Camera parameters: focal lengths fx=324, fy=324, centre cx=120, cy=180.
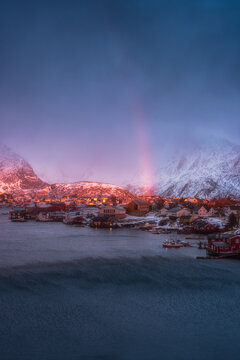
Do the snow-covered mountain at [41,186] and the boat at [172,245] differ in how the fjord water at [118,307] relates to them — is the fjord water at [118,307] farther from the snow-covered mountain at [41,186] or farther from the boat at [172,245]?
the snow-covered mountain at [41,186]

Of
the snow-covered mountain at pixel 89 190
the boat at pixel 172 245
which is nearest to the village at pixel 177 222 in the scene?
the boat at pixel 172 245

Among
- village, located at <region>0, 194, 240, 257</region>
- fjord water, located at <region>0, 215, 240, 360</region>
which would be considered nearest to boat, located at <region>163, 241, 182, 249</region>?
village, located at <region>0, 194, 240, 257</region>

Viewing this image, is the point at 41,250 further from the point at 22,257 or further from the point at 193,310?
the point at 193,310

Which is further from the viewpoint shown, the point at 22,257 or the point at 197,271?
the point at 22,257

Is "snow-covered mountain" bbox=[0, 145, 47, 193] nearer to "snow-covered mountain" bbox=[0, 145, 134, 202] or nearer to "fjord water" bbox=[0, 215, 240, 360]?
"snow-covered mountain" bbox=[0, 145, 134, 202]

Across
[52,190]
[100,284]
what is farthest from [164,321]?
[52,190]

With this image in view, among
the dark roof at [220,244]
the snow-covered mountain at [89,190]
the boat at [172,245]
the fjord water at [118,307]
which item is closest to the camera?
the fjord water at [118,307]
